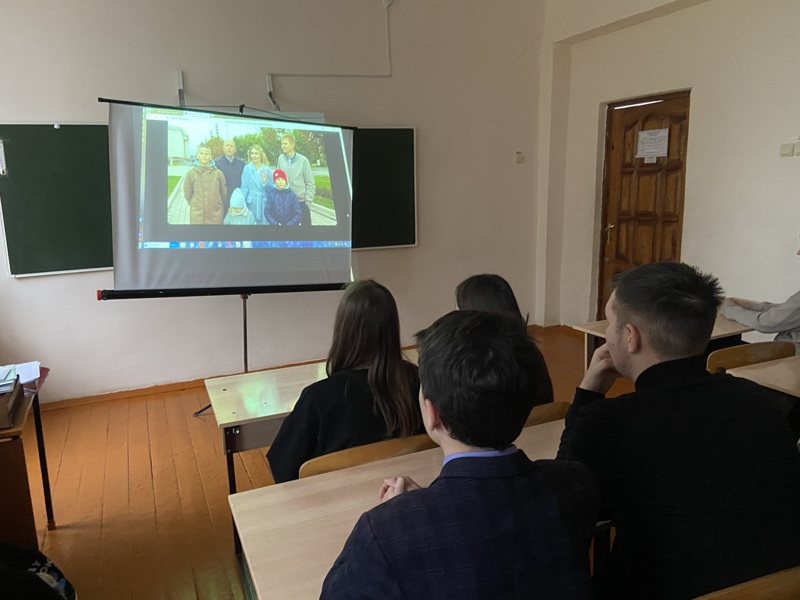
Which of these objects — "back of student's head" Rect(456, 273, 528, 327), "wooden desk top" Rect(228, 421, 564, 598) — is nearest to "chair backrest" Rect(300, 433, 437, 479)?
"wooden desk top" Rect(228, 421, 564, 598)

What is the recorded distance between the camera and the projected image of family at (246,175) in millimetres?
3367

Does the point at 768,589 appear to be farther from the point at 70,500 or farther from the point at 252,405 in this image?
the point at 70,500

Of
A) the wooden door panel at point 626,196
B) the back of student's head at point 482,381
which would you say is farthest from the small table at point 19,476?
the wooden door panel at point 626,196

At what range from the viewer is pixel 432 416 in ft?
2.88

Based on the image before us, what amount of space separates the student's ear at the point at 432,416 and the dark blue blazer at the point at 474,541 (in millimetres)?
75

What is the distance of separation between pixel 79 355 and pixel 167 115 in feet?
5.98

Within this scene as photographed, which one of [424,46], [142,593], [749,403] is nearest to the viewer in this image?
[749,403]

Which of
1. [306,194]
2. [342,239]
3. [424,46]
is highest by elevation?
[424,46]

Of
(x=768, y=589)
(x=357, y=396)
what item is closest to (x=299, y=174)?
(x=357, y=396)

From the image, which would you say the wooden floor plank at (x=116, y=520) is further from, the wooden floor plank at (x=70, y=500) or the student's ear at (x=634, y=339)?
the student's ear at (x=634, y=339)

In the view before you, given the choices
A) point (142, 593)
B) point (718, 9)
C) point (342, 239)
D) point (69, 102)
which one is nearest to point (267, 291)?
point (342, 239)

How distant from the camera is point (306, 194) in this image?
3.78m

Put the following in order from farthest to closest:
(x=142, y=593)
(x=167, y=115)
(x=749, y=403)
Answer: (x=167, y=115), (x=142, y=593), (x=749, y=403)

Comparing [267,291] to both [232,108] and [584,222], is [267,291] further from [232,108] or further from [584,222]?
[584,222]
